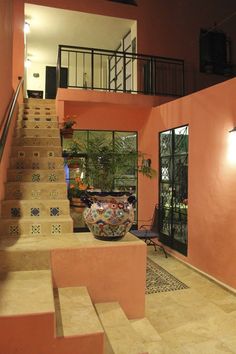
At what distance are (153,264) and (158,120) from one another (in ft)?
9.47

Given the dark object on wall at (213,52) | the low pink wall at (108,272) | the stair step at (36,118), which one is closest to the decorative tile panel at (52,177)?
the low pink wall at (108,272)

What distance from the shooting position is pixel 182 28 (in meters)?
8.31

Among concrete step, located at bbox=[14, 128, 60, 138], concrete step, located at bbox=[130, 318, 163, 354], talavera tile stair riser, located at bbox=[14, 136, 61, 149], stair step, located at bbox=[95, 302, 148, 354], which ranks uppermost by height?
concrete step, located at bbox=[14, 128, 60, 138]

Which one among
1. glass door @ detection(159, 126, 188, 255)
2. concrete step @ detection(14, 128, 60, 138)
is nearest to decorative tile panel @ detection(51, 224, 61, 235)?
concrete step @ detection(14, 128, 60, 138)

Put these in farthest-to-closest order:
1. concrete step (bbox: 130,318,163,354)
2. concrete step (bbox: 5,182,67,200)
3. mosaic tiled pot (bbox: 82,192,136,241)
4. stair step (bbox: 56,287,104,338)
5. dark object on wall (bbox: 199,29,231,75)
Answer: dark object on wall (bbox: 199,29,231,75) < concrete step (bbox: 5,182,67,200) < mosaic tiled pot (bbox: 82,192,136,241) < concrete step (bbox: 130,318,163,354) < stair step (bbox: 56,287,104,338)

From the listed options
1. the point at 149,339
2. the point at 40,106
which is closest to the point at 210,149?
the point at 149,339

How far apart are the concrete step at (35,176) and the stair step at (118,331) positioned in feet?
6.69

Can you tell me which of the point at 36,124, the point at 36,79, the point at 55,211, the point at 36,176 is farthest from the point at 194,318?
the point at 36,79

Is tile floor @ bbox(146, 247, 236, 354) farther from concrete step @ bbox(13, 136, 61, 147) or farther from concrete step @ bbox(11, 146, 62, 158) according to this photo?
concrete step @ bbox(13, 136, 61, 147)

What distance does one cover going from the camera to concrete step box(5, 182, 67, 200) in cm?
380

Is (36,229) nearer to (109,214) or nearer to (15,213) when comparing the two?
(15,213)

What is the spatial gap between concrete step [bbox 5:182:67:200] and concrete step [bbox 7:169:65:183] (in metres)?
0.28

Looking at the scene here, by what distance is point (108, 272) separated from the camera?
2.63 metres

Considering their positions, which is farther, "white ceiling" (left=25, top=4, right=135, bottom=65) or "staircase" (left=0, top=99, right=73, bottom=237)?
"white ceiling" (left=25, top=4, right=135, bottom=65)
